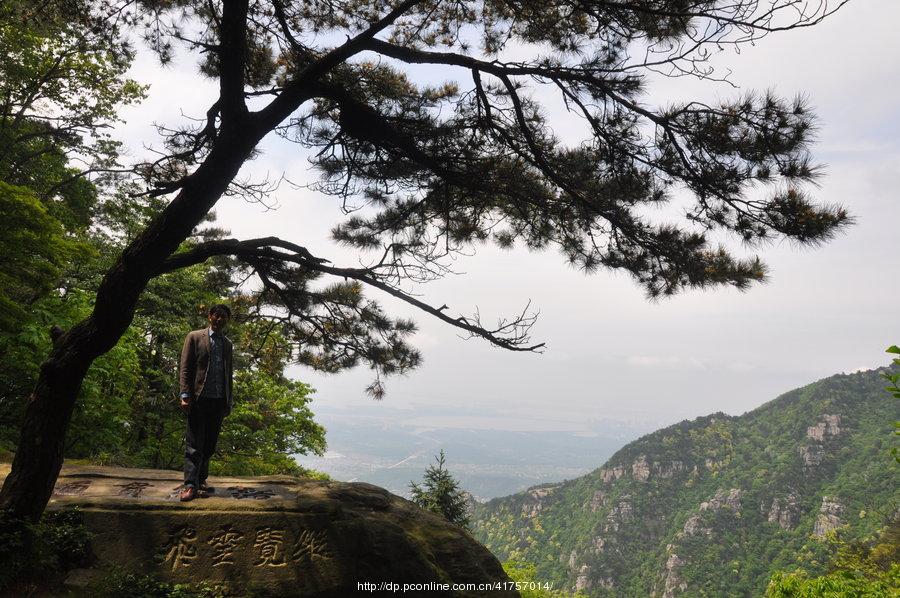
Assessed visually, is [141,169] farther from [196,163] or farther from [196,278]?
[196,278]

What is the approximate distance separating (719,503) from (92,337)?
296ft

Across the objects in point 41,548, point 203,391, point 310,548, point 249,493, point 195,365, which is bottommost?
point 310,548

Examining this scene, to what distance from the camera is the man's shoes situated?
4395 millimetres

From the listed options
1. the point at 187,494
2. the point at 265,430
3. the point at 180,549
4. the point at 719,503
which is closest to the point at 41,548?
the point at 180,549

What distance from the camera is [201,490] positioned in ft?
15.1

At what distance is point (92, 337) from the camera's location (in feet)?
12.2

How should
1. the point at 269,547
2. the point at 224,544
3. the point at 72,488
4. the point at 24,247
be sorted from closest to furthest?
1. the point at 224,544
2. the point at 269,547
3. the point at 72,488
4. the point at 24,247

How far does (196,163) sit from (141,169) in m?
0.53

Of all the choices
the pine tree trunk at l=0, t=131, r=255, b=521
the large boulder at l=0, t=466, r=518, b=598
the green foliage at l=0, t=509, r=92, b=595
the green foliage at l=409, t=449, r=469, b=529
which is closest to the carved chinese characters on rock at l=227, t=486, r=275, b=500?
the large boulder at l=0, t=466, r=518, b=598

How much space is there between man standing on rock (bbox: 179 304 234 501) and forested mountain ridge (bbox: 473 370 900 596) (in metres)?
62.2

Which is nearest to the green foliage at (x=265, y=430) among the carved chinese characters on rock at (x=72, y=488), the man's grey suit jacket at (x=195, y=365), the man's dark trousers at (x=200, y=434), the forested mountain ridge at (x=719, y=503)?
the carved chinese characters on rock at (x=72, y=488)

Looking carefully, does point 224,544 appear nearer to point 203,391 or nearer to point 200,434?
point 200,434

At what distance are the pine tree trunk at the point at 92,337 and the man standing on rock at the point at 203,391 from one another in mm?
732

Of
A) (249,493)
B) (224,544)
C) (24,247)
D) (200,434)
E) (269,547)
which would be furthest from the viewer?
(24,247)
